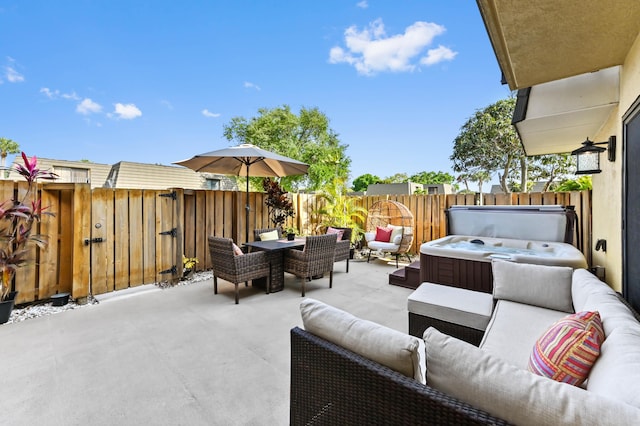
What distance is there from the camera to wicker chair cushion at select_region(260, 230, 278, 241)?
519cm

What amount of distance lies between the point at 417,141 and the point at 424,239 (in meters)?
15.8

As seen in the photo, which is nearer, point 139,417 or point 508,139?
point 139,417

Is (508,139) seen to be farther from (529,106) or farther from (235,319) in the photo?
(235,319)

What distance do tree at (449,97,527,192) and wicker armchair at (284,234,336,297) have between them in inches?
434

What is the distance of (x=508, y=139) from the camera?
11461 mm

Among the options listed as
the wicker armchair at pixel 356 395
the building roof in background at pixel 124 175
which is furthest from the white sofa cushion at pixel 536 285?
the building roof in background at pixel 124 175

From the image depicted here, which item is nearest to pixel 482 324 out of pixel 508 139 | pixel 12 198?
pixel 12 198

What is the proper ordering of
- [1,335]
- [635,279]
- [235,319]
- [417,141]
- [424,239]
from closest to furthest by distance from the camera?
Answer: [635,279] → [1,335] → [235,319] → [424,239] → [417,141]

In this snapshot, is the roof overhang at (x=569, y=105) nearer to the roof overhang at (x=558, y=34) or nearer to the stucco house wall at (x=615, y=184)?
the stucco house wall at (x=615, y=184)

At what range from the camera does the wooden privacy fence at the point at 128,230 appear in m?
3.59

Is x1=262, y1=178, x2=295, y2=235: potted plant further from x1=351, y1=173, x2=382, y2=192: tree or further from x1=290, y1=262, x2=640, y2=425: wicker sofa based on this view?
x1=351, y1=173, x2=382, y2=192: tree

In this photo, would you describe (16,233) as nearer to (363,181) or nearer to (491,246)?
(491,246)

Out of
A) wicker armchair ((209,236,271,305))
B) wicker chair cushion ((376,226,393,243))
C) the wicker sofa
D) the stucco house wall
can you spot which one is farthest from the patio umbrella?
the stucco house wall

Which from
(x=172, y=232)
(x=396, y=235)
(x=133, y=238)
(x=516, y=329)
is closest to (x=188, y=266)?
(x=172, y=232)
